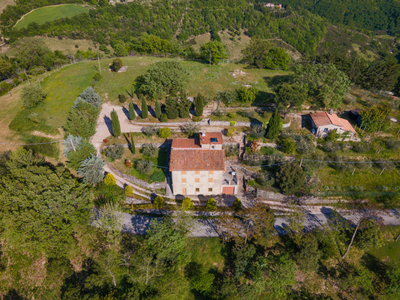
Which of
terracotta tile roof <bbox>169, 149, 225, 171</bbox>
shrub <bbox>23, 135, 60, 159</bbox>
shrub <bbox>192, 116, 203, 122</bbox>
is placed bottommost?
shrub <bbox>23, 135, 60, 159</bbox>

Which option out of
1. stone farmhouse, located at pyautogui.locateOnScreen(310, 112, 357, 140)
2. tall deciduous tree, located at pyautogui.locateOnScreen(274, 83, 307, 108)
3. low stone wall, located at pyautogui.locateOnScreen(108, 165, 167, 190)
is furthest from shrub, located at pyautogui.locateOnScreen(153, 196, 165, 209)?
stone farmhouse, located at pyautogui.locateOnScreen(310, 112, 357, 140)

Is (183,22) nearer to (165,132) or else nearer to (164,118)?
(164,118)

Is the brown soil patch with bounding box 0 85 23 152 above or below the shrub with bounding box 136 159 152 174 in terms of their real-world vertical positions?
above

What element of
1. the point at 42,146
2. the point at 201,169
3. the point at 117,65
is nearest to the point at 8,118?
the point at 42,146

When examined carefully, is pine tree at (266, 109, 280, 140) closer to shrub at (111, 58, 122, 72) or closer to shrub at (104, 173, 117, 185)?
shrub at (104, 173, 117, 185)

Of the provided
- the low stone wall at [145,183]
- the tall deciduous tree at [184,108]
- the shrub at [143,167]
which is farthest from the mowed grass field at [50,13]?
the low stone wall at [145,183]

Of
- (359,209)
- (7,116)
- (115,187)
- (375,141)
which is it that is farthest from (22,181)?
(375,141)

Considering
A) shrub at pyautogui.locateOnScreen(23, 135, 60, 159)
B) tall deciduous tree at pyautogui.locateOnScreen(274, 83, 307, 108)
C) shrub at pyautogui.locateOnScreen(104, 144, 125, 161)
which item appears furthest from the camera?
tall deciduous tree at pyautogui.locateOnScreen(274, 83, 307, 108)
